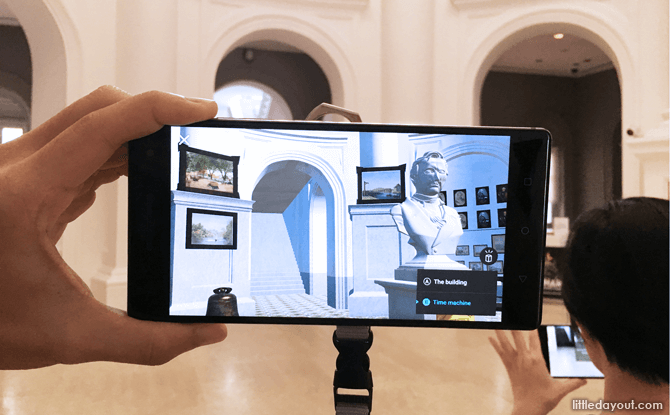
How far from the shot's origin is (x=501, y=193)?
0.93m

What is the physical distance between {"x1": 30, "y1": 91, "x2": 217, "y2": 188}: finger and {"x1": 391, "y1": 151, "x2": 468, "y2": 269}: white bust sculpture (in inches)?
17.9

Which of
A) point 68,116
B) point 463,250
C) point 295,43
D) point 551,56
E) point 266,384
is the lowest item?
point 266,384

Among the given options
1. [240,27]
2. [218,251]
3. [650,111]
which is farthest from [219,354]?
[650,111]

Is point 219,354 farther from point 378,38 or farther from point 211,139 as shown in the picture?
point 378,38

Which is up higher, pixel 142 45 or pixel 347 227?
pixel 142 45

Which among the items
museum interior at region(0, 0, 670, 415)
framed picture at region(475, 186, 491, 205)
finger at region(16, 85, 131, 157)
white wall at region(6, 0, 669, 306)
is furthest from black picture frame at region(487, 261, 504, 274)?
white wall at region(6, 0, 669, 306)

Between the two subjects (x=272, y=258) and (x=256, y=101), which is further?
(x=256, y=101)

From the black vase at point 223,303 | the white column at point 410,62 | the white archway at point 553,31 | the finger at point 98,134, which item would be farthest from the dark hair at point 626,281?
the white archway at point 553,31

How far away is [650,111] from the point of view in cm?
496

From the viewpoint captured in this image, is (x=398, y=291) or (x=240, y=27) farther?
(x=240, y=27)

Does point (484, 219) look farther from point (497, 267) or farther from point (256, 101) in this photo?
point (256, 101)

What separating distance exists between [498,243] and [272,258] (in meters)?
0.46

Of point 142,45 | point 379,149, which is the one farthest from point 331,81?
point 379,149

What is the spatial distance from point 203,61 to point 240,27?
2.12ft
